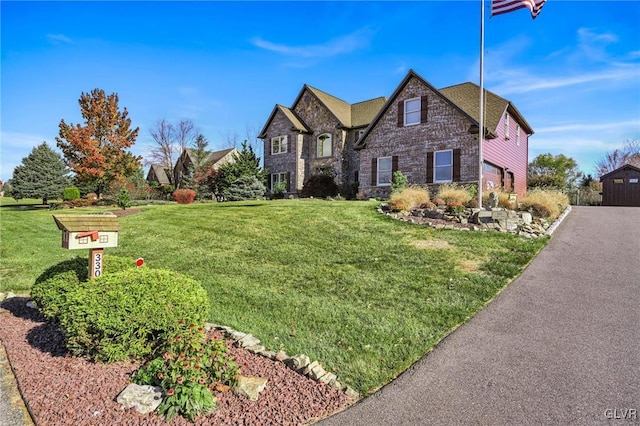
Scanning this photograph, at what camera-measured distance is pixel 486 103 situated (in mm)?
20312

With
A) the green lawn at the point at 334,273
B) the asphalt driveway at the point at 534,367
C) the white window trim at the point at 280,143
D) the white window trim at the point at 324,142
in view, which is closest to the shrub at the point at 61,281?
the green lawn at the point at 334,273

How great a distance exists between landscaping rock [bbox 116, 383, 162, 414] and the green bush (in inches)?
23.8

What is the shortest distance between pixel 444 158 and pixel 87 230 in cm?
1780

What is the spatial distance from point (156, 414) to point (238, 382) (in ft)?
2.33

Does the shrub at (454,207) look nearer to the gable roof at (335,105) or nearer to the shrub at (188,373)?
the shrub at (188,373)

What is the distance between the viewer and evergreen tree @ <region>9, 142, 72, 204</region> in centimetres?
3198

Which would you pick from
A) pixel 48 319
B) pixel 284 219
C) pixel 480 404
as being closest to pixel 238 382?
pixel 480 404

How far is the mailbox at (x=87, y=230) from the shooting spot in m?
4.17

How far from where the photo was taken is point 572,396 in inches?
126

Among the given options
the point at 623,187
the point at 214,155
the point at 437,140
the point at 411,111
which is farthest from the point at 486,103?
the point at 214,155

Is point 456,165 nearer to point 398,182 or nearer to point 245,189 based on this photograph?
point 398,182

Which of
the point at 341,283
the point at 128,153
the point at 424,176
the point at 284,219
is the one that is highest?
the point at 128,153

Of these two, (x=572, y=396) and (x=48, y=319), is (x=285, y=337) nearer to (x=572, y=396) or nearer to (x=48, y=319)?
(x=572, y=396)

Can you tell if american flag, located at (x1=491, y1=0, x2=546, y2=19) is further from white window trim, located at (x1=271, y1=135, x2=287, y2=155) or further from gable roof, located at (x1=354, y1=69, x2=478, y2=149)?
white window trim, located at (x1=271, y1=135, x2=287, y2=155)
